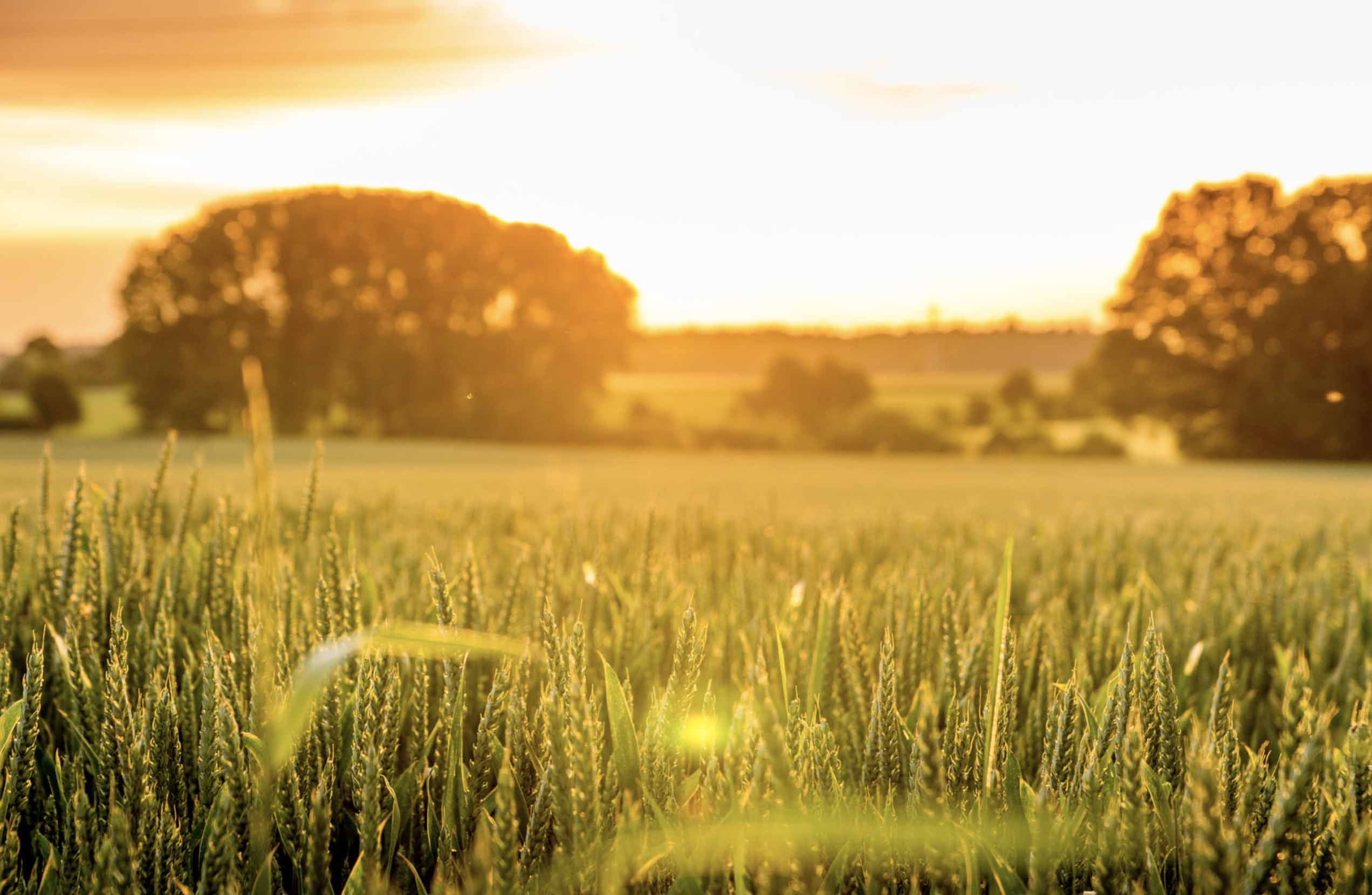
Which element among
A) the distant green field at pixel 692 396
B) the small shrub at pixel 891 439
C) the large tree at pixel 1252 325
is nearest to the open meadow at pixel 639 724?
the distant green field at pixel 692 396

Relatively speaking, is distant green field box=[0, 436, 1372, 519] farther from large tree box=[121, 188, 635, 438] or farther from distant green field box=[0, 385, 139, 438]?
distant green field box=[0, 385, 139, 438]

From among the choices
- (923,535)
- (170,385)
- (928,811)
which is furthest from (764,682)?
(170,385)

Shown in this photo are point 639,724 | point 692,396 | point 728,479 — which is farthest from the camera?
point 692,396

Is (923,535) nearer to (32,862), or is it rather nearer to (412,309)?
(32,862)

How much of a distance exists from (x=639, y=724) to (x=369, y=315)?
1381 inches

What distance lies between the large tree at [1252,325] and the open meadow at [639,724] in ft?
111

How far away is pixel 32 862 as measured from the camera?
1.02m

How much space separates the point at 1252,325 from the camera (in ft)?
107

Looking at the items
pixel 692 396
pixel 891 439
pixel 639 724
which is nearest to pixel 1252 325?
pixel 891 439

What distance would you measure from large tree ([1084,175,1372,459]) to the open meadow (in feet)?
111

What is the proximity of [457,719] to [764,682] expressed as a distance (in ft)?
1.21

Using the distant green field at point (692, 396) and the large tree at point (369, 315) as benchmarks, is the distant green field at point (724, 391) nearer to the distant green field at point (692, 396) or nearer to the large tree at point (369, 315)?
the distant green field at point (692, 396)

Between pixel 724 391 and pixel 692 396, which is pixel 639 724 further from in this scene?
pixel 724 391

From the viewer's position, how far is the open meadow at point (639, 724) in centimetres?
75
